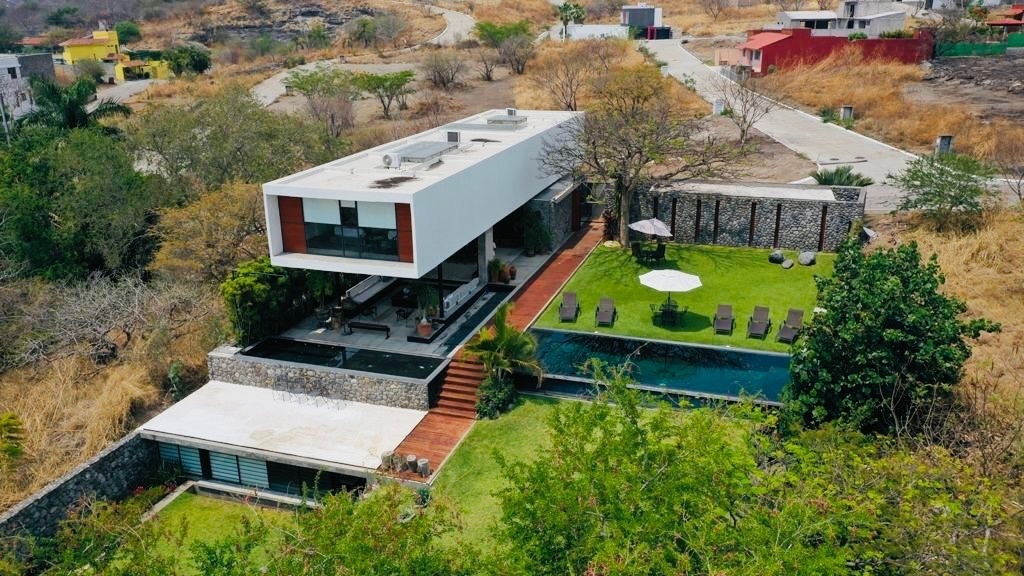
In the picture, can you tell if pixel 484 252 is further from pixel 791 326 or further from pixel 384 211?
pixel 791 326

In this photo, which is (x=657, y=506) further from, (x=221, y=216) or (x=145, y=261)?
(x=145, y=261)

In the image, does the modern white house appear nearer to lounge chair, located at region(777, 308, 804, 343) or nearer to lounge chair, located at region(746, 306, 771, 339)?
lounge chair, located at region(746, 306, 771, 339)

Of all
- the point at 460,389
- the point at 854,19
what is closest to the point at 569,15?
the point at 854,19

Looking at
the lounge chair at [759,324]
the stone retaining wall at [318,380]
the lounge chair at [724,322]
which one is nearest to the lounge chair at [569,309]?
the lounge chair at [724,322]

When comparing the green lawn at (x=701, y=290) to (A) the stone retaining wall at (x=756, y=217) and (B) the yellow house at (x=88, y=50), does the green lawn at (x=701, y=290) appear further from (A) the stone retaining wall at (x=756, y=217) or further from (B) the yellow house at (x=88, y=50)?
(B) the yellow house at (x=88, y=50)

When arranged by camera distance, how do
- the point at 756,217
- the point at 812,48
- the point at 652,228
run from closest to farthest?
the point at 652,228, the point at 756,217, the point at 812,48

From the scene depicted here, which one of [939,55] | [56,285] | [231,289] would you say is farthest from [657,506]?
[939,55]

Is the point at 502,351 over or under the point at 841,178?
under
